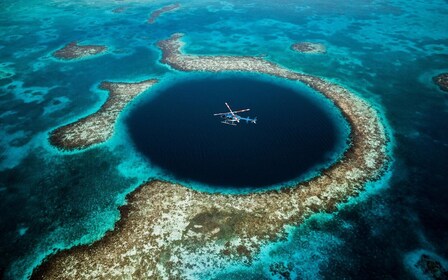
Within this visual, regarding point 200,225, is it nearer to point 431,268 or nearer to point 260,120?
point 431,268

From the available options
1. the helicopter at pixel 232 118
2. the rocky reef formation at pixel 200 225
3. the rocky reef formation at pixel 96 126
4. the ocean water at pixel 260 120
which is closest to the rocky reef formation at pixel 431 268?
the ocean water at pixel 260 120

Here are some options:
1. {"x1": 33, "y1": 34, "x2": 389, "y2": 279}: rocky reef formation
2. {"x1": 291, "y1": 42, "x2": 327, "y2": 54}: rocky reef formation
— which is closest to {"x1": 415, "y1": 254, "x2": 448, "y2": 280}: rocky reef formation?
{"x1": 33, "y1": 34, "x2": 389, "y2": 279}: rocky reef formation

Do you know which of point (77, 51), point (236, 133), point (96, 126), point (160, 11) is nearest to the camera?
point (236, 133)

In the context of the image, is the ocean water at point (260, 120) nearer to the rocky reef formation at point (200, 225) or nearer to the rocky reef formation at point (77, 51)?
the rocky reef formation at point (200, 225)

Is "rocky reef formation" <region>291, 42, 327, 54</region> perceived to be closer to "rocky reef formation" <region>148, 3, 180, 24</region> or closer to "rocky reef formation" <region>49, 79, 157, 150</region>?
"rocky reef formation" <region>49, 79, 157, 150</region>

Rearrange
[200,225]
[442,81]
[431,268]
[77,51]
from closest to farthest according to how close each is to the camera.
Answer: [431,268]
[200,225]
[442,81]
[77,51]

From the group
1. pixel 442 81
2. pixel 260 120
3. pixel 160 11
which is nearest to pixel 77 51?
pixel 160 11

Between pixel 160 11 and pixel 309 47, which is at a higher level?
pixel 160 11
